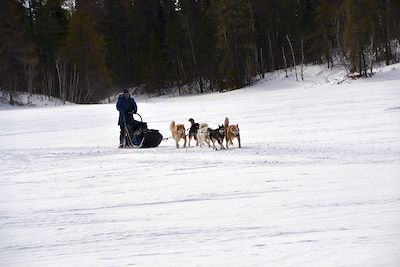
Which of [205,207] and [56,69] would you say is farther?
[56,69]

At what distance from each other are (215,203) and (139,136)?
764 cm

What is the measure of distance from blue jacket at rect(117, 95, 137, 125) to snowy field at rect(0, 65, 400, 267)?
1279 millimetres

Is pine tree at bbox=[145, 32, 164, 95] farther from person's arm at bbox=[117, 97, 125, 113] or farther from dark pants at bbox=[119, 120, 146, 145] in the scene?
person's arm at bbox=[117, 97, 125, 113]

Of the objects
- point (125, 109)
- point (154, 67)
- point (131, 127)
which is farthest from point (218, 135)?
point (154, 67)

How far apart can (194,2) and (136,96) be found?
11237 millimetres

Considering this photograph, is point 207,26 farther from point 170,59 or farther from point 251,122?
point 251,122

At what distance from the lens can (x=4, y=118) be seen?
1161 inches

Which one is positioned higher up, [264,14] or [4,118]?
[264,14]

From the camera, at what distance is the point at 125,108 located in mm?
14297

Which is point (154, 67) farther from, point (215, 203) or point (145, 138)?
point (215, 203)

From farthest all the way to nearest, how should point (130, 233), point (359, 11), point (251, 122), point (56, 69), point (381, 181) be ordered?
1. point (56, 69)
2. point (359, 11)
3. point (251, 122)
4. point (381, 181)
5. point (130, 233)

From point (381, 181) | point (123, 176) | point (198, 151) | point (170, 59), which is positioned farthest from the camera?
point (170, 59)

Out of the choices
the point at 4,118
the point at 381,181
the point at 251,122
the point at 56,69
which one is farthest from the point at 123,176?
the point at 56,69

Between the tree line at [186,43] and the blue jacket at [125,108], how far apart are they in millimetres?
24090
